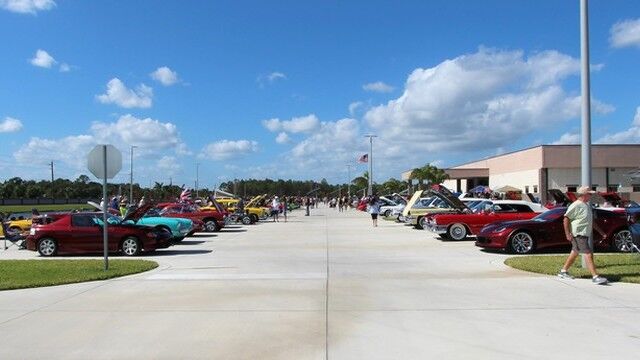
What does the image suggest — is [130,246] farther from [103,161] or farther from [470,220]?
[470,220]

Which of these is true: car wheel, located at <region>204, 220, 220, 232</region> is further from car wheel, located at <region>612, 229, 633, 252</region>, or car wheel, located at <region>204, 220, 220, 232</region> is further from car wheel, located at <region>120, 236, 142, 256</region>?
car wheel, located at <region>612, 229, 633, 252</region>

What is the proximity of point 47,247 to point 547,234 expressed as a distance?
44.0 feet

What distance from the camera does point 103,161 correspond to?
44.6 feet

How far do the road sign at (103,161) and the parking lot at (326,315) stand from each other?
2.38 m

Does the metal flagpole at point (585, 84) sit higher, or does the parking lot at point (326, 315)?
the metal flagpole at point (585, 84)

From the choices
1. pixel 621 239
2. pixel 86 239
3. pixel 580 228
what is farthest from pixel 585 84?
pixel 86 239

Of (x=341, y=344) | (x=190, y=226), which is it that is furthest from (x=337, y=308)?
(x=190, y=226)

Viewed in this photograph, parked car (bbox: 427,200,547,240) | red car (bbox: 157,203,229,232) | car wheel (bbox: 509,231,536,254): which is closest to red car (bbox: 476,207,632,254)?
car wheel (bbox: 509,231,536,254)

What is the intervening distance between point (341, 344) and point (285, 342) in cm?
62

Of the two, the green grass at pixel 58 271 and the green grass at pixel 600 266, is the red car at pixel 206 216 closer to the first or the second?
the green grass at pixel 58 271

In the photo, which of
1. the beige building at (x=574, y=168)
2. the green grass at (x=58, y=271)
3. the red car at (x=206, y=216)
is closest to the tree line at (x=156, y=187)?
the beige building at (x=574, y=168)

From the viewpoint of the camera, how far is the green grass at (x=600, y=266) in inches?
454

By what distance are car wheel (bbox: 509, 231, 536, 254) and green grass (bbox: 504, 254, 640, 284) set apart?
5.59ft

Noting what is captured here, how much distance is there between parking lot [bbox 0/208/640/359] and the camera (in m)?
6.75
